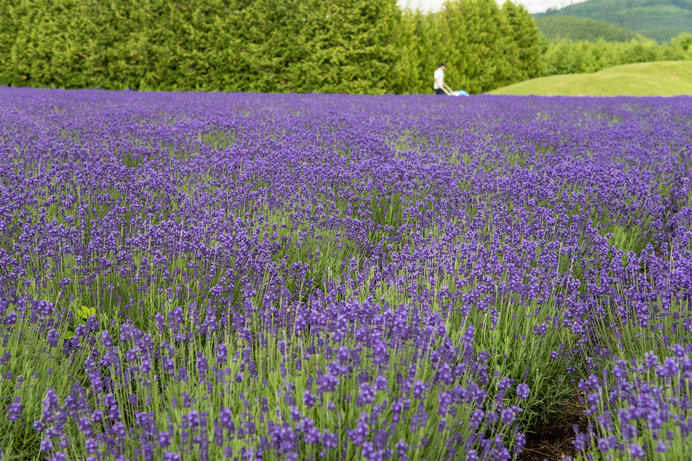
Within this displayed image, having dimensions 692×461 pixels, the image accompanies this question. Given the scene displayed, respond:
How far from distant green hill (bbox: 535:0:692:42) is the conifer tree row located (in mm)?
131241

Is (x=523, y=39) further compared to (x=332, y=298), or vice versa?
(x=523, y=39)

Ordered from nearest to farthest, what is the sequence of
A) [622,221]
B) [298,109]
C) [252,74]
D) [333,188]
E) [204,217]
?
[204,217], [622,221], [333,188], [298,109], [252,74]

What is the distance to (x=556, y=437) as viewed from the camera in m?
2.31

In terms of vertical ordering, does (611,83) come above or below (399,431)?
above

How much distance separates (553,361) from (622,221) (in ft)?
6.93

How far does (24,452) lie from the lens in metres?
1.71

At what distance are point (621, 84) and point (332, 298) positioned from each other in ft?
77.7

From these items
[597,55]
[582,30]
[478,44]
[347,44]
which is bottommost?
[347,44]

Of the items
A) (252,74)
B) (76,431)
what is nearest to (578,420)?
(76,431)

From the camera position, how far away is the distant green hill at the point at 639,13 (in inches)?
5497

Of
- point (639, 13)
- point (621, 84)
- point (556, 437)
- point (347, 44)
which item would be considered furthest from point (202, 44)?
point (639, 13)

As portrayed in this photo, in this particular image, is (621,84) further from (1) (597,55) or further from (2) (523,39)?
(1) (597,55)

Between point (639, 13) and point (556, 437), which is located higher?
point (639, 13)

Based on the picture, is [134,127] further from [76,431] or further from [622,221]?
[622,221]
